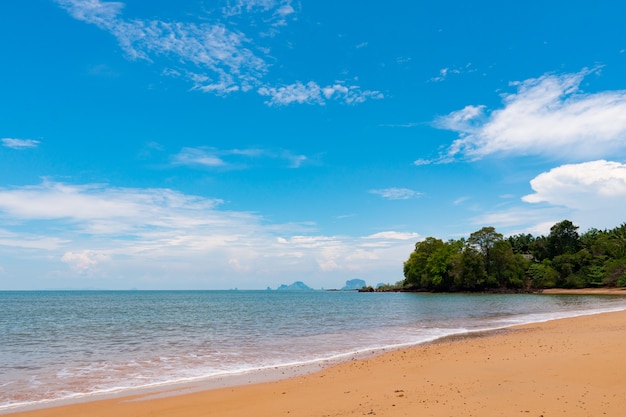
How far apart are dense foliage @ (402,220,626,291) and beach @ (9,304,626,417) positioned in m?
93.1

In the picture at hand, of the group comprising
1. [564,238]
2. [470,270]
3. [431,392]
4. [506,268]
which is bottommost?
[431,392]

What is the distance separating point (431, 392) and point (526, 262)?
109678mm

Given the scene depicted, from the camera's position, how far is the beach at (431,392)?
826cm

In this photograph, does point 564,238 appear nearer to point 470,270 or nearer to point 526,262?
point 526,262

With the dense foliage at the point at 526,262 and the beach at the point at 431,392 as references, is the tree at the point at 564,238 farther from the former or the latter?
the beach at the point at 431,392

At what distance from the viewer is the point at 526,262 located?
106000 mm

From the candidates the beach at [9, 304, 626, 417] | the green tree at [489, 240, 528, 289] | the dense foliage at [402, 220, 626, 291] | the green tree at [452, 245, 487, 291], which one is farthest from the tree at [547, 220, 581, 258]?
the beach at [9, 304, 626, 417]

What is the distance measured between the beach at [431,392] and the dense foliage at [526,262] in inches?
3664

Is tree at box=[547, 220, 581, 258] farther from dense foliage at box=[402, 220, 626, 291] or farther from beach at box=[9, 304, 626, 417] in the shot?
beach at box=[9, 304, 626, 417]

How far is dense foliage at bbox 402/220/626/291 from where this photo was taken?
96.2m

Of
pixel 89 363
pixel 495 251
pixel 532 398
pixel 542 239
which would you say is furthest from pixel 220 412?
pixel 542 239

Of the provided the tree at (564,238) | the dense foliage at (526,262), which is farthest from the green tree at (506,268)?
the tree at (564,238)

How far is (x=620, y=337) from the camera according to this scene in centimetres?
1662

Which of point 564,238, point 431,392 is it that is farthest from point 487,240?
point 431,392
